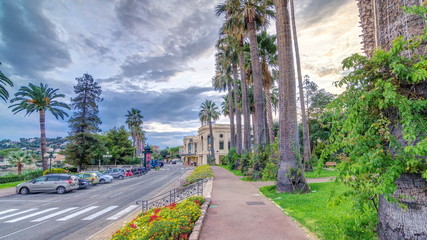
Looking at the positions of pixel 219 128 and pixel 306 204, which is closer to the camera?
pixel 306 204

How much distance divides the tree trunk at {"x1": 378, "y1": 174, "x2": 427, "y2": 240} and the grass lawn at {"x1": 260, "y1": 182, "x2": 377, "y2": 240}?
60 centimetres

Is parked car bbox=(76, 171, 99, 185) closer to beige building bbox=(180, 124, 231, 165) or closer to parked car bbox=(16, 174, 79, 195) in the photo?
parked car bbox=(16, 174, 79, 195)

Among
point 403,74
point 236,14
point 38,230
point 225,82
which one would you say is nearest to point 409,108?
point 403,74

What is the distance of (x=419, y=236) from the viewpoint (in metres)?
4.26

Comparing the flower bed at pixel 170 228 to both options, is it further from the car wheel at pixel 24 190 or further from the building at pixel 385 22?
the car wheel at pixel 24 190

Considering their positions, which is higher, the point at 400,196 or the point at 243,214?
the point at 400,196

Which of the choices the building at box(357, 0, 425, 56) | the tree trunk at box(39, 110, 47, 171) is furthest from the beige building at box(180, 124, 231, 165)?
the building at box(357, 0, 425, 56)

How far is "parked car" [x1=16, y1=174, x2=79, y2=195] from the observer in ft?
69.1

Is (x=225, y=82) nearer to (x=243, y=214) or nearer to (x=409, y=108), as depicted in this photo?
(x=243, y=214)

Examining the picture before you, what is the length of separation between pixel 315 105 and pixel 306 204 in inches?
1517

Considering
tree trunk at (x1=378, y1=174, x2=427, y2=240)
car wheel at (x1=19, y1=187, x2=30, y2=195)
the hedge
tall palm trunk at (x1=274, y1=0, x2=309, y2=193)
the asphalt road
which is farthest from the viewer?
the hedge

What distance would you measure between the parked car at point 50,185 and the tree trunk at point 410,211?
2379 cm

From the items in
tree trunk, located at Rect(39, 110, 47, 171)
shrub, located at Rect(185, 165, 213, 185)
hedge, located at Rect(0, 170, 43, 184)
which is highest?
tree trunk, located at Rect(39, 110, 47, 171)

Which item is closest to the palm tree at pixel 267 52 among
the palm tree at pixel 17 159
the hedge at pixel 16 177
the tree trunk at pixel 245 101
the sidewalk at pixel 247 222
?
the tree trunk at pixel 245 101
